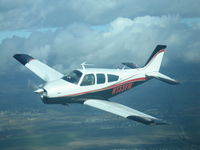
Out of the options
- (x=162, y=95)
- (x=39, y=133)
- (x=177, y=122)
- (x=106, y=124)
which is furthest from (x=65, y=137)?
(x=162, y=95)

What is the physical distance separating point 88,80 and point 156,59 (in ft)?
39.1

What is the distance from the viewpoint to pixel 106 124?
89500 millimetres

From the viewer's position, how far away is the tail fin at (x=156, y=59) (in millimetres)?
32219

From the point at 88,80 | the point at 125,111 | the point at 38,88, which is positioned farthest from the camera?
the point at 88,80

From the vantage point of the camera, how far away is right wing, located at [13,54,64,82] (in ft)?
94.8

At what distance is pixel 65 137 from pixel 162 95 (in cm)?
5884

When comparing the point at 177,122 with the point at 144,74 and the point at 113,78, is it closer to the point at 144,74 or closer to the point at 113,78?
the point at 144,74

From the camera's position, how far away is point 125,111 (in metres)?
21.9

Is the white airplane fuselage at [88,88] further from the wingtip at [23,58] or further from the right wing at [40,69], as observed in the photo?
the wingtip at [23,58]

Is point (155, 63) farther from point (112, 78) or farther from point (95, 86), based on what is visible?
point (95, 86)

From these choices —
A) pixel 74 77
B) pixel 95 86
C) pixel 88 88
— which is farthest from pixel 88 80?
pixel 74 77

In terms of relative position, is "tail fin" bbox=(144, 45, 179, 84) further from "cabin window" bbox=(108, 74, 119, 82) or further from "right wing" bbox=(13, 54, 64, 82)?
"right wing" bbox=(13, 54, 64, 82)

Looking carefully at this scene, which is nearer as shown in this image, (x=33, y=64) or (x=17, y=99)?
(x=33, y=64)

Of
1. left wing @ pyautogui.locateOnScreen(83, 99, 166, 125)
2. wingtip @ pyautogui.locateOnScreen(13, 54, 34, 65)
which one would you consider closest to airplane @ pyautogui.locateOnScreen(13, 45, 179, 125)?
left wing @ pyautogui.locateOnScreen(83, 99, 166, 125)
